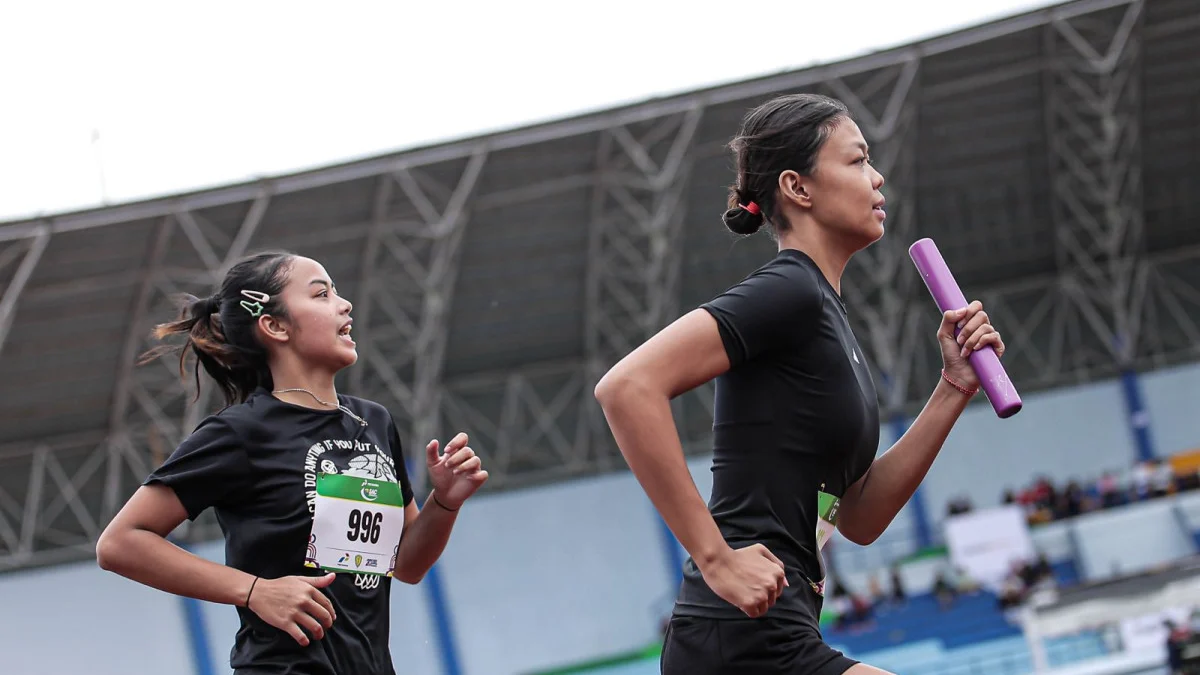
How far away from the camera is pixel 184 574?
8.75 feet

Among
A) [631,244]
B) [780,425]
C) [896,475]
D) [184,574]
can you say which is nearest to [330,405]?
[184,574]

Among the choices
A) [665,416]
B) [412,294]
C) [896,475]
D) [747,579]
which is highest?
[412,294]

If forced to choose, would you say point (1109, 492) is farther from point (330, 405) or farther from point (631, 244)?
point (330, 405)

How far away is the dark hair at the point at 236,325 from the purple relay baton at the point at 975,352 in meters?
1.45

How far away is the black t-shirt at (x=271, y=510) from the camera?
2662mm

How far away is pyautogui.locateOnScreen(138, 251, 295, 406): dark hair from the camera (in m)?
3.02

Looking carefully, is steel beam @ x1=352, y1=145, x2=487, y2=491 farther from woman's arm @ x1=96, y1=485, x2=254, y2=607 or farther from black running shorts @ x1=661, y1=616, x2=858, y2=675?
black running shorts @ x1=661, y1=616, x2=858, y2=675

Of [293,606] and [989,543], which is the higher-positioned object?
[989,543]

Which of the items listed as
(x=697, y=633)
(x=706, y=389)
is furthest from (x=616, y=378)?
(x=706, y=389)

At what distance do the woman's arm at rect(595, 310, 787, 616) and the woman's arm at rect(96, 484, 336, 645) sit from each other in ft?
2.73

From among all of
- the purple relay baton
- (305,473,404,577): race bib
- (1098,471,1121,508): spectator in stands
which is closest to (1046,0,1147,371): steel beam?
(1098,471,1121,508): spectator in stands

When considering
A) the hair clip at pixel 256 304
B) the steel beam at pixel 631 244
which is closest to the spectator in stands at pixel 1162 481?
the steel beam at pixel 631 244

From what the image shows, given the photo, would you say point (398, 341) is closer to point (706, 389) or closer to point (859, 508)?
point (706, 389)

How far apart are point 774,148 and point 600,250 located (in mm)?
19611
